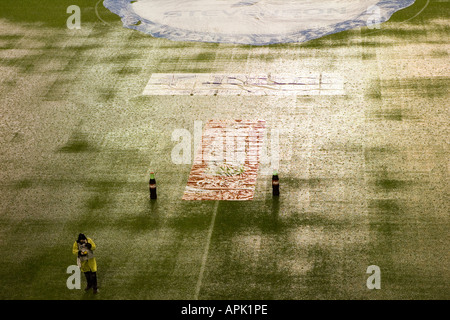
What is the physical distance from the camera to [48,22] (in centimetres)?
3116

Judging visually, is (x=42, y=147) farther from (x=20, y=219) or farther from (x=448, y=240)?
(x=448, y=240)

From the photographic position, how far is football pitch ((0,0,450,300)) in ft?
57.3

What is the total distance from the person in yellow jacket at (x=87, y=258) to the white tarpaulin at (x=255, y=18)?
1257cm

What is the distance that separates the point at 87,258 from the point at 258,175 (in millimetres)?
5865

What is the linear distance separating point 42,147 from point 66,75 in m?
4.78

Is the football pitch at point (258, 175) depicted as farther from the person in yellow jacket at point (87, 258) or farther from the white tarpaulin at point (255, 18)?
the white tarpaulin at point (255, 18)

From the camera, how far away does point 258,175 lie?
2097 centimetres

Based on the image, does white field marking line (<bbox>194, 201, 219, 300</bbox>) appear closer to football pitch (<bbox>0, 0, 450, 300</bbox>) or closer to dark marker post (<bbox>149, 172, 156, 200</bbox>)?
football pitch (<bbox>0, 0, 450, 300</bbox>)

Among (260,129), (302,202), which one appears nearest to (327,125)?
(260,129)

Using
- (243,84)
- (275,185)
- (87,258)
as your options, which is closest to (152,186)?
(275,185)

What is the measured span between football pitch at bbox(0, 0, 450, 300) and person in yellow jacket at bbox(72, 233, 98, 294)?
0.34 metres

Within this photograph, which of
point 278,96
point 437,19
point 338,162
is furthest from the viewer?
point 437,19

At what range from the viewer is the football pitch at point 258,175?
17469 mm

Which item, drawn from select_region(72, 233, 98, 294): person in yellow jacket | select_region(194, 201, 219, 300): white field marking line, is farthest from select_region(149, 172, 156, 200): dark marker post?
select_region(72, 233, 98, 294): person in yellow jacket
